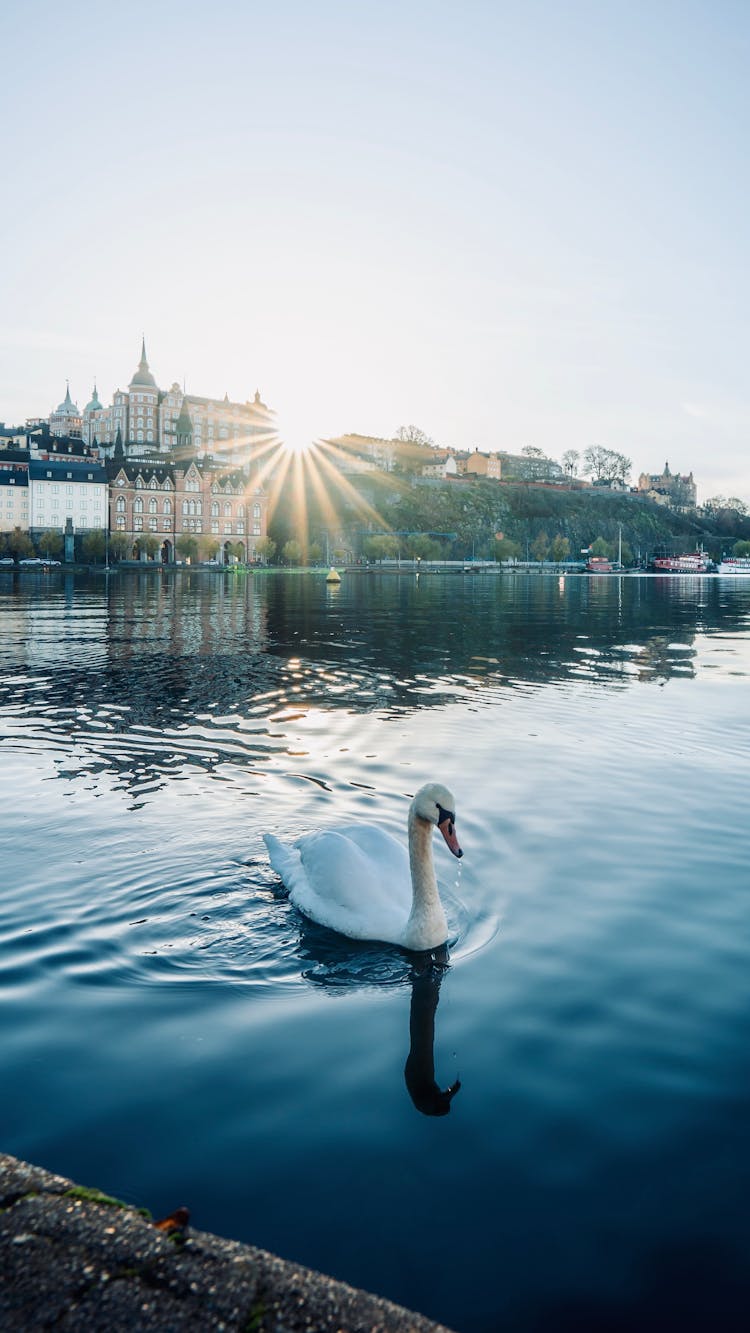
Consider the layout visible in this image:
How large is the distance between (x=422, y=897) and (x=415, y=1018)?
3.72 feet

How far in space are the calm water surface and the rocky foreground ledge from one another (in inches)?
40.7

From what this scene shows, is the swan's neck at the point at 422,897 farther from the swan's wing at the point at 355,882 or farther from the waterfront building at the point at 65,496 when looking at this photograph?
the waterfront building at the point at 65,496

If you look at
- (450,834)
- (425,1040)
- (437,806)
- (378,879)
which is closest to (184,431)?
(378,879)

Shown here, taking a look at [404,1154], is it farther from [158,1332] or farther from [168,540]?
[168,540]

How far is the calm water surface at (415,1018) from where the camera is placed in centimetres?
490

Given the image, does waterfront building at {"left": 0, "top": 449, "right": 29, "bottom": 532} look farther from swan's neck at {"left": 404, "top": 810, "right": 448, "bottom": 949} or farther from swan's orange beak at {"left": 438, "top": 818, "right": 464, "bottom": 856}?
swan's orange beak at {"left": 438, "top": 818, "right": 464, "bottom": 856}

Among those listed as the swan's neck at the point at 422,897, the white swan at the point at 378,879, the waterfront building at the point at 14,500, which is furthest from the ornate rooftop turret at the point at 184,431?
the swan's neck at the point at 422,897

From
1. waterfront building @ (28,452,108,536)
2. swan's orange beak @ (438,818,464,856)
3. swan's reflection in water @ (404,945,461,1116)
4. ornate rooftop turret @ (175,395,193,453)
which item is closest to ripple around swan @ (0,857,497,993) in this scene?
swan's reflection in water @ (404,945,461,1116)

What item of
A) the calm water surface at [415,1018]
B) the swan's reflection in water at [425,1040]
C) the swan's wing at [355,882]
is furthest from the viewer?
the swan's wing at [355,882]

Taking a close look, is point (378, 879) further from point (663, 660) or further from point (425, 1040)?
point (663, 660)

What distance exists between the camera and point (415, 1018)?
23.8 ft

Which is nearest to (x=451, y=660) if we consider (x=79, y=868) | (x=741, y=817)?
(x=741, y=817)

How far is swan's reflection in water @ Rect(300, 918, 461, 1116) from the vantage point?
274 inches

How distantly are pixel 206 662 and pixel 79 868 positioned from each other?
18468 millimetres
